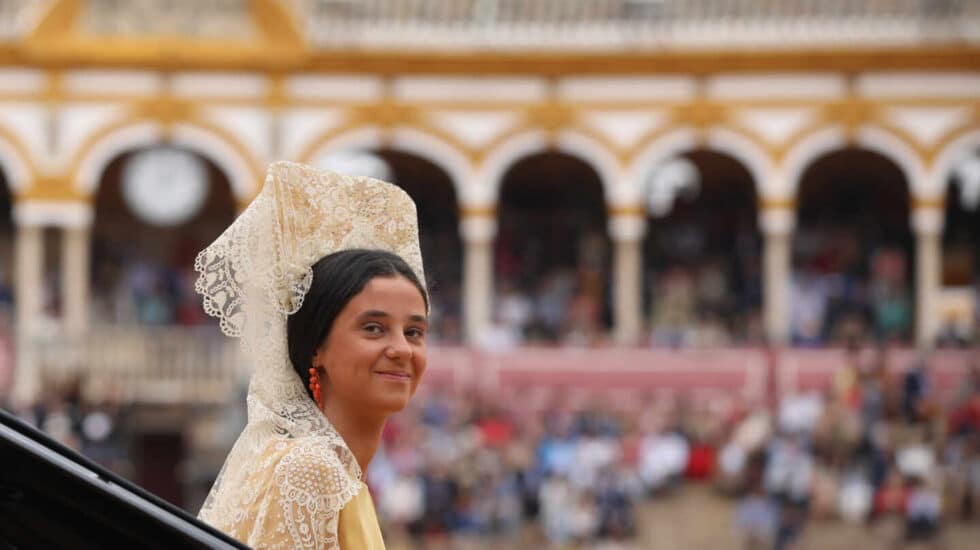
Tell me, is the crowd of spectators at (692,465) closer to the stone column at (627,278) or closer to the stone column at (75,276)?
the stone column at (627,278)

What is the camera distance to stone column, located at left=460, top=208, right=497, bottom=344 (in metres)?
19.8

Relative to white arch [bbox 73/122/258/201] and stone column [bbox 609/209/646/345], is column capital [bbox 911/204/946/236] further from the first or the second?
white arch [bbox 73/122/258/201]

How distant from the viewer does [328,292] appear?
2.84 metres

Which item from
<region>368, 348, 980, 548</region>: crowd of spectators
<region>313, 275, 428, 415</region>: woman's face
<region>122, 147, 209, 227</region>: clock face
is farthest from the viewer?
<region>122, 147, 209, 227</region>: clock face

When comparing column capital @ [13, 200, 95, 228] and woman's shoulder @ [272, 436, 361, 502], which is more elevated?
column capital @ [13, 200, 95, 228]

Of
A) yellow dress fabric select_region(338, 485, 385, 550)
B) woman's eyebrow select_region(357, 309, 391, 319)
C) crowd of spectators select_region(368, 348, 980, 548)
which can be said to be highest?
woman's eyebrow select_region(357, 309, 391, 319)

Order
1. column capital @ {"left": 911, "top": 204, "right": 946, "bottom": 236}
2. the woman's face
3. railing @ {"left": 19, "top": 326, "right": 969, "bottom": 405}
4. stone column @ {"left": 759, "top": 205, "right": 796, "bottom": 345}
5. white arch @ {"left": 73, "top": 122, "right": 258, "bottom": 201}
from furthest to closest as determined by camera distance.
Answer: white arch @ {"left": 73, "top": 122, "right": 258, "bottom": 201}, column capital @ {"left": 911, "top": 204, "right": 946, "bottom": 236}, stone column @ {"left": 759, "top": 205, "right": 796, "bottom": 345}, railing @ {"left": 19, "top": 326, "right": 969, "bottom": 405}, the woman's face

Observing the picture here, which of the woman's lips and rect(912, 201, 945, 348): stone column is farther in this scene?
rect(912, 201, 945, 348): stone column

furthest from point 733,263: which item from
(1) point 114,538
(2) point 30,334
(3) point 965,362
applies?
(1) point 114,538

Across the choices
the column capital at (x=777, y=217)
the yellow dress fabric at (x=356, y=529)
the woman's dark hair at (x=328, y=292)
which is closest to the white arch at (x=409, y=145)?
the column capital at (x=777, y=217)

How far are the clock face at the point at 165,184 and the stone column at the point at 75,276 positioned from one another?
1364mm

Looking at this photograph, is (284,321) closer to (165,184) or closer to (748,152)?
(748,152)

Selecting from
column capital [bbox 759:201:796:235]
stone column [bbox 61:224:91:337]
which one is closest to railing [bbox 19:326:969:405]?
stone column [bbox 61:224:91:337]

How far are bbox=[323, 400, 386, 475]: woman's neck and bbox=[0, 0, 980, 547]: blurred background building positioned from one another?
15.4 metres
